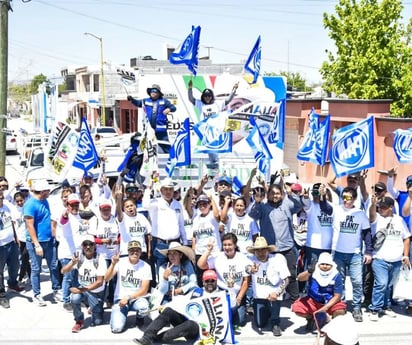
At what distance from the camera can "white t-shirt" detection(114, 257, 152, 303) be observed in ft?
24.2

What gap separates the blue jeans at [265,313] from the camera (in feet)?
24.0

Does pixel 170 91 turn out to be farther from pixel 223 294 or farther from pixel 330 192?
pixel 223 294

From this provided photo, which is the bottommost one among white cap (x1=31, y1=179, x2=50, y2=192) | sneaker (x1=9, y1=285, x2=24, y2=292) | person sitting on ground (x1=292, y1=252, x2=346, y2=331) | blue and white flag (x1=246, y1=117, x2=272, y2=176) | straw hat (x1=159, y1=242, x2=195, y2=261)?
sneaker (x1=9, y1=285, x2=24, y2=292)

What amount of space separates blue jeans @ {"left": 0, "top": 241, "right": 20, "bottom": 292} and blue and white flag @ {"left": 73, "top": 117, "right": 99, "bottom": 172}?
1.80 meters

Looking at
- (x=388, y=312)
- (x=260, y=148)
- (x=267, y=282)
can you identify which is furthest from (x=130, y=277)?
(x=260, y=148)

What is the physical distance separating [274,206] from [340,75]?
61.6 ft

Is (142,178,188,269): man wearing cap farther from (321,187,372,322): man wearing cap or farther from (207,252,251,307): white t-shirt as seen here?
(321,187,372,322): man wearing cap

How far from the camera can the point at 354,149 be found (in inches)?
322

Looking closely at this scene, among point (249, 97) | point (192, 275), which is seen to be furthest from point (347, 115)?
point (192, 275)

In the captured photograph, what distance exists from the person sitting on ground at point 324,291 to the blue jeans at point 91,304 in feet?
7.79

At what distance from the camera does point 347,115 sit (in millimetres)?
20750

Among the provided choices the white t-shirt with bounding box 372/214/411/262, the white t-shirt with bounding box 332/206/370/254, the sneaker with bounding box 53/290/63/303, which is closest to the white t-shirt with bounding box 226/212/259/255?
the white t-shirt with bounding box 332/206/370/254

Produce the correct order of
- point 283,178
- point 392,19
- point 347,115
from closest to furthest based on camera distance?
point 283,178 → point 347,115 → point 392,19

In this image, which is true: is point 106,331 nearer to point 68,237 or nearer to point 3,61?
point 68,237
